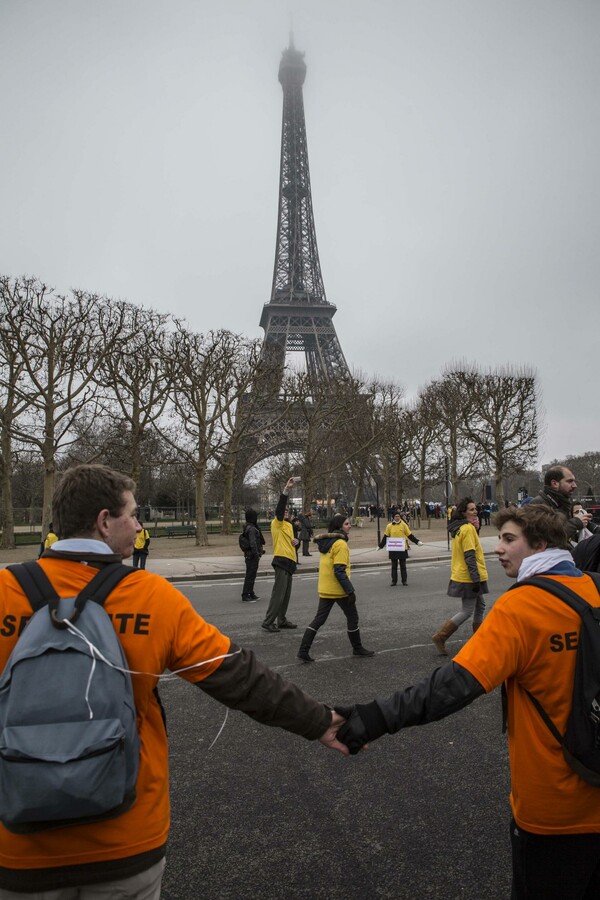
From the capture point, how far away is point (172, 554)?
25.4 m

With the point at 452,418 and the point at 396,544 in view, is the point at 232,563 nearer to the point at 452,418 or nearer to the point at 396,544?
the point at 396,544

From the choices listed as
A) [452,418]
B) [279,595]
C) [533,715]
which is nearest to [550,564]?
[533,715]

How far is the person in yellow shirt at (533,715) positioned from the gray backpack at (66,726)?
900mm

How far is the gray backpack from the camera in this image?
1625 millimetres

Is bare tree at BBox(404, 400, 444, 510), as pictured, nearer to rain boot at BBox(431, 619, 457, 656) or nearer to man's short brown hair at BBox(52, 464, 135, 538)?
rain boot at BBox(431, 619, 457, 656)

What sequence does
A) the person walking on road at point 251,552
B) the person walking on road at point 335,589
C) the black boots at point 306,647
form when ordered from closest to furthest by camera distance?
1. the black boots at point 306,647
2. the person walking on road at point 335,589
3. the person walking on road at point 251,552

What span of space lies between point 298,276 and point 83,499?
239 ft

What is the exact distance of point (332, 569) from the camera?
7.50m

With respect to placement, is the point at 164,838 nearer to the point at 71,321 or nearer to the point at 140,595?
the point at 140,595

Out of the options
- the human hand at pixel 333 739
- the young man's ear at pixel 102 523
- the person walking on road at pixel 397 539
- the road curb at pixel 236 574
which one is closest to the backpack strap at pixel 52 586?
the young man's ear at pixel 102 523

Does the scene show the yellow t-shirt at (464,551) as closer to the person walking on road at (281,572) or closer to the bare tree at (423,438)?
the person walking on road at (281,572)

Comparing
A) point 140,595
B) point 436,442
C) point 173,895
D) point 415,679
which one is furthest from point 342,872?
point 436,442

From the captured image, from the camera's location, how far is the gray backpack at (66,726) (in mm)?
1625

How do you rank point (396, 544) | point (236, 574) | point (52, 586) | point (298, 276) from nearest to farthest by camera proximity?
1. point (52, 586)
2. point (396, 544)
3. point (236, 574)
4. point (298, 276)
